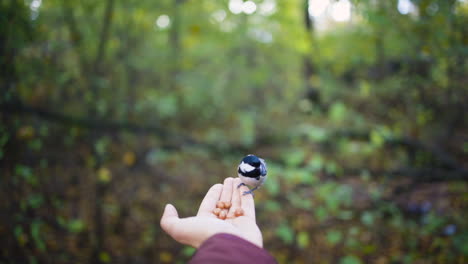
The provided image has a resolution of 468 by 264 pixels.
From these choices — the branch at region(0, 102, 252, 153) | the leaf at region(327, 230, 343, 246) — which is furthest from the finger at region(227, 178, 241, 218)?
the leaf at region(327, 230, 343, 246)

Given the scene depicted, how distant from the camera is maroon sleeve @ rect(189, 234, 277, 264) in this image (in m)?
1.40

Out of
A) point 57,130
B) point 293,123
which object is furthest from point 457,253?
point 57,130

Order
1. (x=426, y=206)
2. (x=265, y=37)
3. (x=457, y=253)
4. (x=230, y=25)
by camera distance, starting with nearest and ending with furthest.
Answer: (x=457, y=253) → (x=426, y=206) → (x=230, y=25) → (x=265, y=37)

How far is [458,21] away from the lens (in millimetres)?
3863

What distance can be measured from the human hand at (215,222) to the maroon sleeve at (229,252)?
0.36 feet

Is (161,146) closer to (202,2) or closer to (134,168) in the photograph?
(134,168)

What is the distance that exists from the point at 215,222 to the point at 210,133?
485 cm

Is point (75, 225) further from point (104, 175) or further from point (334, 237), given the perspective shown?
point (334, 237)

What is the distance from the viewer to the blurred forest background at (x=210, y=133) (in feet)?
12.7

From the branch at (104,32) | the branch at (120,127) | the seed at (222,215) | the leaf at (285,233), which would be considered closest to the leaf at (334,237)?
the leaf at (285,233)

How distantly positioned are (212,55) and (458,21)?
13.8ft

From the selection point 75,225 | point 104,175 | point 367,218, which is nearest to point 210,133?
point 104,175

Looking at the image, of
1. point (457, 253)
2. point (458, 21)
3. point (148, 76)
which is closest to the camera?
point (458, 21)

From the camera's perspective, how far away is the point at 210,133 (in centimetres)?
652
